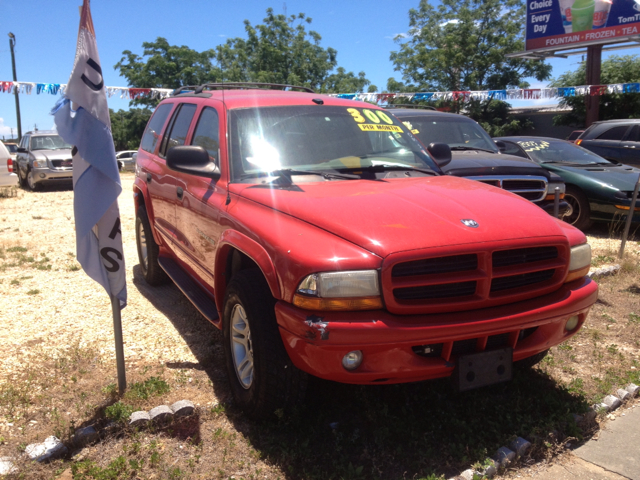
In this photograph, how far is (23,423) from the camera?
3.18m

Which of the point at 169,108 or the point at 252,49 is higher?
the point at 252,49

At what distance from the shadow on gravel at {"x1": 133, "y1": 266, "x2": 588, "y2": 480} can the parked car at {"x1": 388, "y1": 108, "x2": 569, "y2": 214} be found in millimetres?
3412

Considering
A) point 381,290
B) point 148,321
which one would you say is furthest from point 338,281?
point 148,321

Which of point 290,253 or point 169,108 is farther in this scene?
point 169,108

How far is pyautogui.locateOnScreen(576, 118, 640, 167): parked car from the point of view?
36.7 ft

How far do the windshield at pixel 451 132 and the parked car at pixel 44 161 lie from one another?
11210 mm

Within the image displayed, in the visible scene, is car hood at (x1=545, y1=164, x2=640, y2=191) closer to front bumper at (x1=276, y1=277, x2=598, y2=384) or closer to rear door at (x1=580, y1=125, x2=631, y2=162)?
rear door at (x1=580, y1=125, x2=631, y2=162)

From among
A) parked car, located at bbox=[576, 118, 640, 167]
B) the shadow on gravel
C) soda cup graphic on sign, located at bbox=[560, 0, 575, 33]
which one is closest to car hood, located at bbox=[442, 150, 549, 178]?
the shadow on gravel

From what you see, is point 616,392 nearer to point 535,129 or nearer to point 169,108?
point 169,108

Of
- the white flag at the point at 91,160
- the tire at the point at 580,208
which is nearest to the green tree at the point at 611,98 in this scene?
the tire at the point at 580,208

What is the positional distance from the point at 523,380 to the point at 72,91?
3353 mm

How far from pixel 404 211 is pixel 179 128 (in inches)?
105

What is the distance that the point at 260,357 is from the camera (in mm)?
2785

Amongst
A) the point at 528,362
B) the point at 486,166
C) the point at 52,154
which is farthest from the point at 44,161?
the point at 528,362
